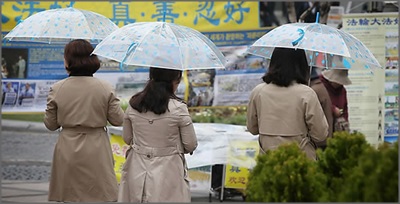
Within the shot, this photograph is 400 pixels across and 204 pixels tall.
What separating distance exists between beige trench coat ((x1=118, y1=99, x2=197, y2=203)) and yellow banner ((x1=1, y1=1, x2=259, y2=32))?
4027mm

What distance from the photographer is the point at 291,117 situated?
521cm

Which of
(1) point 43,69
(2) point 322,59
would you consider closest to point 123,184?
(2) point 322,59

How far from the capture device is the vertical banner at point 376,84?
29.3 ft

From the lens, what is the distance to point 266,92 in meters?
5.30

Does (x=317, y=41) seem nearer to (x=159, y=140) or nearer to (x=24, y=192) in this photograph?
(x=159, y=140)

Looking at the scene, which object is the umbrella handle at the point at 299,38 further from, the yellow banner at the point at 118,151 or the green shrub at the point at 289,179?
the yellow banner at the point at 118,151

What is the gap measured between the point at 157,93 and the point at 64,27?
1.38 m

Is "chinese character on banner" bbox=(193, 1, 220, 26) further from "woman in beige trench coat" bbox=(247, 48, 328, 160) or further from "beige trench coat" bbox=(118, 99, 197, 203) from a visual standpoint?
"beige trench coat" bbox=(118, 99, 197, 203)

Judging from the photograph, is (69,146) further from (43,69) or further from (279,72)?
(43,69)

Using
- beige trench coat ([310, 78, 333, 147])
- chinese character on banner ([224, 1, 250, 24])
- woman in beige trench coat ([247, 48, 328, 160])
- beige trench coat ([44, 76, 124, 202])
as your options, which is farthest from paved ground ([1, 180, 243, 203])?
woman in beige trench coat ([247, 48, 328, 160])

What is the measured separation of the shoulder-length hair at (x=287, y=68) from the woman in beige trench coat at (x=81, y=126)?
3.89 ft

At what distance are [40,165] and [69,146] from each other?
21.8ft

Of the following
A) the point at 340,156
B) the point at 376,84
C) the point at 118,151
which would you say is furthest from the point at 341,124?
the point at 340,156

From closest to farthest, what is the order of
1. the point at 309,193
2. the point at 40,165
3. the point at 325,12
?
the point at 309,193
the point at 325,12
the point at 40,165
